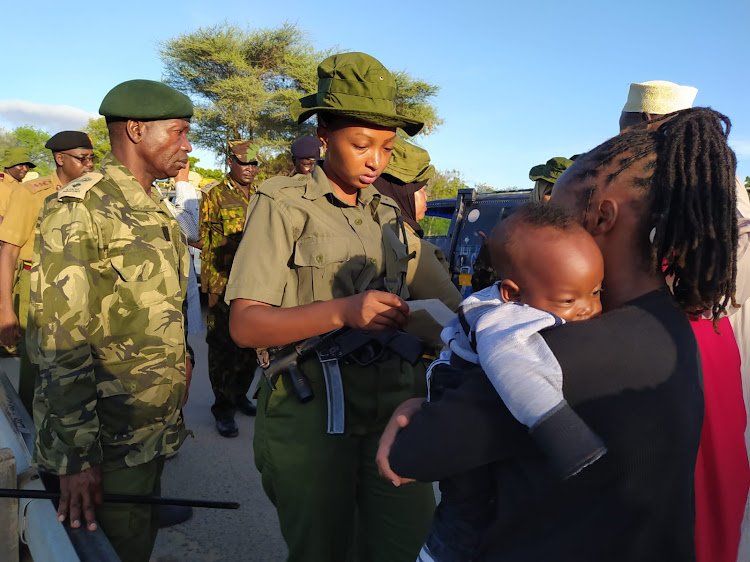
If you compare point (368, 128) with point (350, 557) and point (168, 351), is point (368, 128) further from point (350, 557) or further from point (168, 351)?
point (350, 557)

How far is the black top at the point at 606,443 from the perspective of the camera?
36.9 inches

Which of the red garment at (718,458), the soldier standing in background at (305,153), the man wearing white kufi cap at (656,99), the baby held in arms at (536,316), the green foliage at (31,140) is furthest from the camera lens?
the green foliage at (31,140)

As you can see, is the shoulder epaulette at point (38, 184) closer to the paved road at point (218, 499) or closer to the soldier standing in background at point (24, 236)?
the soldier standing in background at point (24, 236)

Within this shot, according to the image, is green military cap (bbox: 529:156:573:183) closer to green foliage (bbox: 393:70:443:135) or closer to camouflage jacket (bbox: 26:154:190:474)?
camouflage jacket (bbox: 26:154:190:474)

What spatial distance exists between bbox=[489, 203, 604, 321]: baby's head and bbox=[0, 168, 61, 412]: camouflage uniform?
3283 millimetres

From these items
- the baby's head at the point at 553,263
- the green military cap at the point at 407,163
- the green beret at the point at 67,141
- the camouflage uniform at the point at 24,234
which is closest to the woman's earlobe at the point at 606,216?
the baby's head at the point at 553,263

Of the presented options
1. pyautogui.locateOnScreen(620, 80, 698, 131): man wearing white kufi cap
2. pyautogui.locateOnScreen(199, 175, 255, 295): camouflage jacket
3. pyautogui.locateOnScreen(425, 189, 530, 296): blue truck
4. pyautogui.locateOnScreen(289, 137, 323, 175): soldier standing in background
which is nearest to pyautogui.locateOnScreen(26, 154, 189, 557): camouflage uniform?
pyautogui.locateOnScreen(620, 80, 698, 131): man wearing white kufi cap

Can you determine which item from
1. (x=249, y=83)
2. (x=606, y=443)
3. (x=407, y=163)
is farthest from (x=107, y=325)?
(x=249, y=83)

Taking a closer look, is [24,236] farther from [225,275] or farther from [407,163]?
[407,163]

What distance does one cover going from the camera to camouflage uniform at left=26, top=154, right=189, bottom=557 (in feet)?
6.00

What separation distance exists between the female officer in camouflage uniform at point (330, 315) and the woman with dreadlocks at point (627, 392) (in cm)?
64

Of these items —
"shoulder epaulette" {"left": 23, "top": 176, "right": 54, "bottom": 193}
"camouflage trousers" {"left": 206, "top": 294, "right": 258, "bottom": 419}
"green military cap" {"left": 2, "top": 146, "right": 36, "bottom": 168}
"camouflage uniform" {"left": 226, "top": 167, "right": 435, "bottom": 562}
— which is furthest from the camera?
"green military cap" {"left": 2, "top": 146, "right": 36, "bottom": 168}

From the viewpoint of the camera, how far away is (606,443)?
938mm

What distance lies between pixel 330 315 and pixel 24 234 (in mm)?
3344
